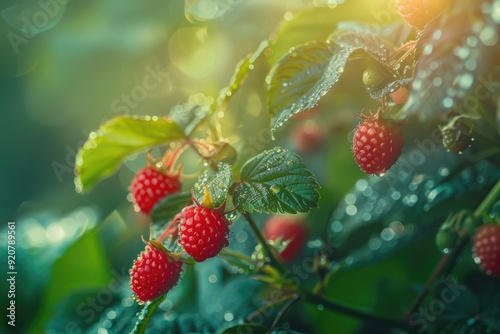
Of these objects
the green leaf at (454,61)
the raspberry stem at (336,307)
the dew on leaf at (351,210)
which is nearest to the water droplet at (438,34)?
the green leaf at (454,61)

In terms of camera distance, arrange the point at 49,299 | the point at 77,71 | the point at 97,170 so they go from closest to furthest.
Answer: the point at 97,170 < the point at 49,299 < the point at 77,71

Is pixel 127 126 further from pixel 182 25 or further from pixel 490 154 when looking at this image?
pixel 182 25

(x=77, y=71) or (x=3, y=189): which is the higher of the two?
→ (x=77, y=71)

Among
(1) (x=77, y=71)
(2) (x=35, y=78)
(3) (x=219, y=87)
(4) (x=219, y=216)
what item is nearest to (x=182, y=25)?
(3) (x=219, y=87)

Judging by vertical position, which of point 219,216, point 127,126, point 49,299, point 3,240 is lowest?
point 49,299

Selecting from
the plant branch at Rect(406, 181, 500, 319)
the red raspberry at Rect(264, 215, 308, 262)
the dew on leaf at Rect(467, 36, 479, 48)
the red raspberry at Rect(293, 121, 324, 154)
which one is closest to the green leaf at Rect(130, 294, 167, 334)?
the plant branch at Rect(406, 181, 500, 319)

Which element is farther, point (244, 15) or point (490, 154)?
point (244, 15)

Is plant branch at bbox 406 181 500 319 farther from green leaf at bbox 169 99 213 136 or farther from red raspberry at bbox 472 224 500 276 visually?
green leaf at bbox 169 99 213 136

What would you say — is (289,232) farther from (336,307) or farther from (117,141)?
(117,141)
